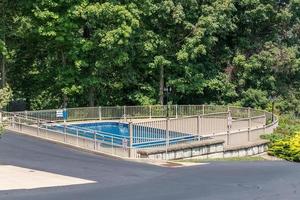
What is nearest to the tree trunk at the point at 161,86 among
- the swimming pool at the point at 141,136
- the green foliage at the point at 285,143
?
the green foliage at the point at 285,143

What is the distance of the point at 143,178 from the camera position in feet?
77.8

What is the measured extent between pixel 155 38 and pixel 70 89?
8.39 m

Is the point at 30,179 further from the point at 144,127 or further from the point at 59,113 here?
the point at 59,113

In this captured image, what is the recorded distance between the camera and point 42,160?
27641 mm

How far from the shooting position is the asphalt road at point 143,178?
784 inches

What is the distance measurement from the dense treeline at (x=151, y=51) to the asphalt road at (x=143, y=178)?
16.4 m

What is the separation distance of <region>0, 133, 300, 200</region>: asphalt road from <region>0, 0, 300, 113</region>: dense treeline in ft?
53.6

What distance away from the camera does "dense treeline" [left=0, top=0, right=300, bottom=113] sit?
47.7 meters

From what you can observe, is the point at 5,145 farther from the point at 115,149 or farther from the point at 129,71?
the point at 129,71

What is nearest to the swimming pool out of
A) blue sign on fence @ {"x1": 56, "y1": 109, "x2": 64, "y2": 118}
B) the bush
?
the bush

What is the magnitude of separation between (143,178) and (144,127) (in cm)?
784

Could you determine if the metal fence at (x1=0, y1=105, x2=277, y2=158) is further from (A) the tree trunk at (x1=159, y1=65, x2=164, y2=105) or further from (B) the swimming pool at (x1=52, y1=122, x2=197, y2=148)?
(A) the tree trunk at (x1=159, y1=65, x2=164, y2=105)

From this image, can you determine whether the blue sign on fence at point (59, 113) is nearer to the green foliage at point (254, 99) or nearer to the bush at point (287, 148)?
the bush at point (287, 148)

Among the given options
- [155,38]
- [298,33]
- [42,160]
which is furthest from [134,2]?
[42,160]
